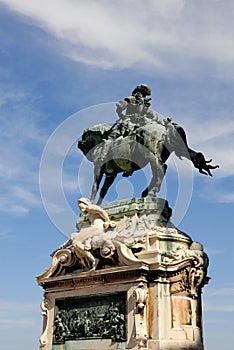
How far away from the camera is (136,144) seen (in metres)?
16.4

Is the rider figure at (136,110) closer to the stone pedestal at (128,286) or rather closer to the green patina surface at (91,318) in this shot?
the stone pedestal at (128,286)

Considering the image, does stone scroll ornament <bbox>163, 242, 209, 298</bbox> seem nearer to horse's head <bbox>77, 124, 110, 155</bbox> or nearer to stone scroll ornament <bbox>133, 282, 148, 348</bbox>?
stone scroll ornament <bbox>133, 282, 148, 348</bbox>

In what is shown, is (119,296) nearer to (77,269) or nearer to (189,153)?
(77,269)

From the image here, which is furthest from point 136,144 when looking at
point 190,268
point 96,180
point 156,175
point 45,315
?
point 45,315

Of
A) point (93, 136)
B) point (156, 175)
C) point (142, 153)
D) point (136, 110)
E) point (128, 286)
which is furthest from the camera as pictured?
point (93, 136)

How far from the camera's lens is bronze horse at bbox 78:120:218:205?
16019mm

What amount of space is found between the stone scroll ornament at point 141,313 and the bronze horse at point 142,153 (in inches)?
137

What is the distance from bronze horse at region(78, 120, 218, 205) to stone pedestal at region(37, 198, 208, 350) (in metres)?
1.38

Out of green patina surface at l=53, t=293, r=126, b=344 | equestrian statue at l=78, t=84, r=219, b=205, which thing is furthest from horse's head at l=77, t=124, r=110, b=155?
green patina surface at l=53, t=293, r=126, b=344

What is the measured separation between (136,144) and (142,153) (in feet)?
1.39

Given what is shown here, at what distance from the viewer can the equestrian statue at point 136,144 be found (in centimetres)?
1611

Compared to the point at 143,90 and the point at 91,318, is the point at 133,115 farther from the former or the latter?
the point at 91,318

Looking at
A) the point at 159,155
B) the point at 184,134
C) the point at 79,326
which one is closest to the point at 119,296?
the point at 79,326

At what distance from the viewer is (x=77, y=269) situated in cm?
1512
